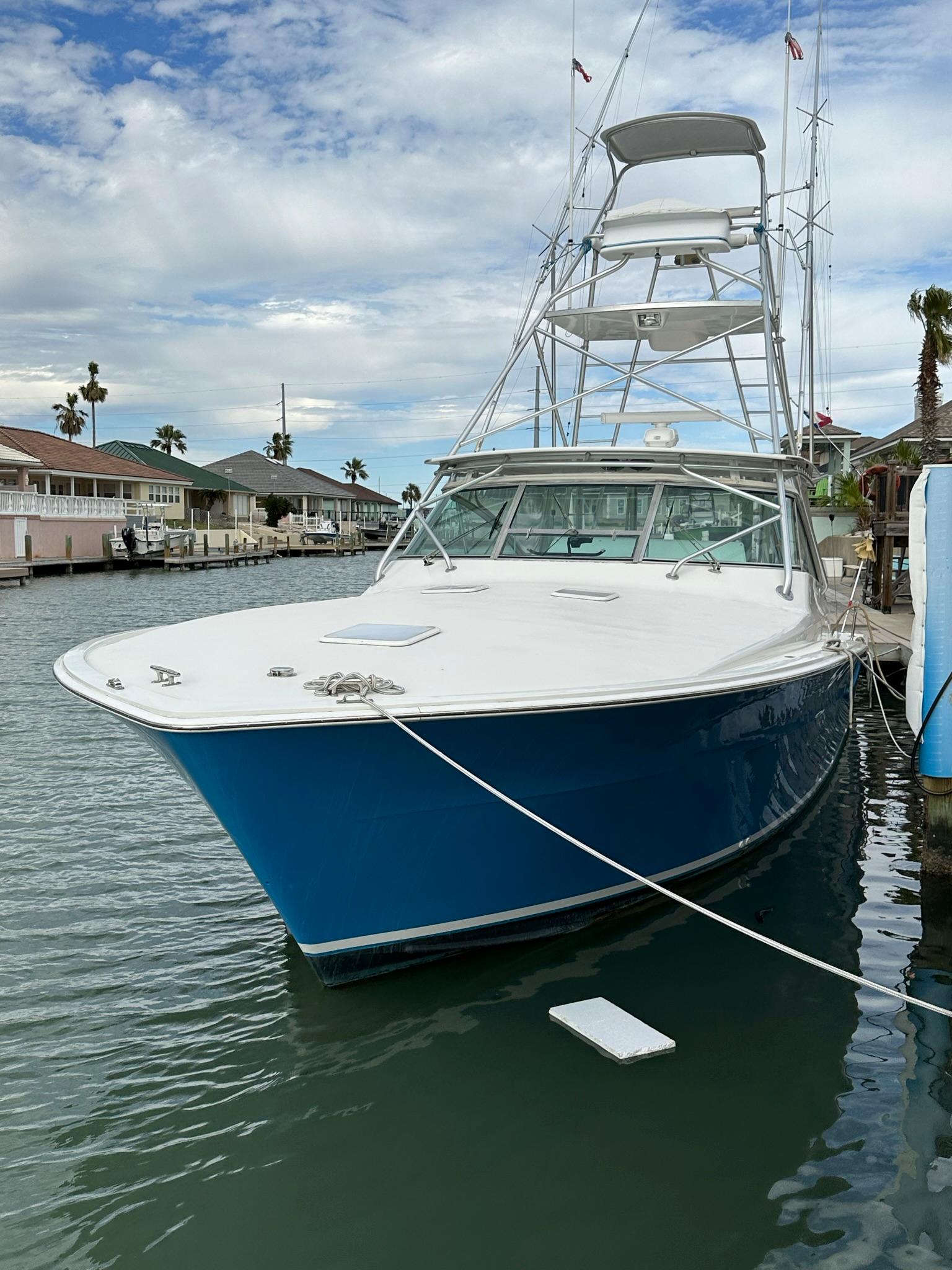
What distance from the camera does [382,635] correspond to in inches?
213

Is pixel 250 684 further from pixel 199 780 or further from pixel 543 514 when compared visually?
pixel 543 514

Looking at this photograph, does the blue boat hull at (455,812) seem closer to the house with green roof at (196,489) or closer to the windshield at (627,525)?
the windshield at (627,525)

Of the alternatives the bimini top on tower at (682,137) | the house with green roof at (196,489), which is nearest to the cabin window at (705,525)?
the bimini top on tower at (682,137)

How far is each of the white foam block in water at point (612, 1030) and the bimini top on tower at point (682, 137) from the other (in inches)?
281

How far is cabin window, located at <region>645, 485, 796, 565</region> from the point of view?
7477mm

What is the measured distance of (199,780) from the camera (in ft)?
15.3

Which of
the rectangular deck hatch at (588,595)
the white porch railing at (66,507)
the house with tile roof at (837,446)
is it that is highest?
the house with tile roof at (837,446)

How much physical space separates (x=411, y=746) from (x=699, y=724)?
156 cm

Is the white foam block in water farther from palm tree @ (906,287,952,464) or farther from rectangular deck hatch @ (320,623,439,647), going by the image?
palm tree @ (906,287,952,464)

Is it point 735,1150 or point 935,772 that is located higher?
point 935,772

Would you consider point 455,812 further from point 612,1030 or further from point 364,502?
point 364,502

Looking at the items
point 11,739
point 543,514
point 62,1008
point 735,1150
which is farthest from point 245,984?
point 11,739

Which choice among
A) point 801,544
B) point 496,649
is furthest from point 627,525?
point 496,649

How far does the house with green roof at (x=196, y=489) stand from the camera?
233 feet
